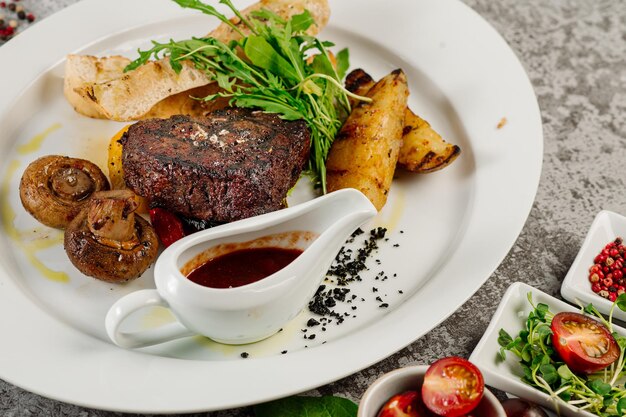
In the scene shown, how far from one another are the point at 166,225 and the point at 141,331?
63 centimetres

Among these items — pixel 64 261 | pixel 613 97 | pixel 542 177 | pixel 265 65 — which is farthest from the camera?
pixel 613 97

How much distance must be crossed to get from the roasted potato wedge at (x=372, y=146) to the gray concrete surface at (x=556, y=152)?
2.38 ft

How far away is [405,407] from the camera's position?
2.54 m

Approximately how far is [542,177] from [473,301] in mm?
1048

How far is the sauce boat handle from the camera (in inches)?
105

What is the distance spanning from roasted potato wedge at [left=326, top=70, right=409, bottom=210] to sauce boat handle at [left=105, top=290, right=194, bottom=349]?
44.3 inches

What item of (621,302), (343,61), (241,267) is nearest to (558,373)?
(621,302)

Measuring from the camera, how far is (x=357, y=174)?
3.51 meters

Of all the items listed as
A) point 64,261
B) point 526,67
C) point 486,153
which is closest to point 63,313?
point 64,261

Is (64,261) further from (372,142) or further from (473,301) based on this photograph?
(473,301)

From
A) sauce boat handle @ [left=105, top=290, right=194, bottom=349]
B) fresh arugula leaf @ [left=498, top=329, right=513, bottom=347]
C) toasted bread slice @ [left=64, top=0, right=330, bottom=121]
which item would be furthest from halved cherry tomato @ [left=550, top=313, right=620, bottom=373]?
Answer: toasted bread slice @ [left=64, top=0, right=330, bottom=121]

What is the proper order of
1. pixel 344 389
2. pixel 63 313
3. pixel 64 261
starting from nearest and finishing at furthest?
pixel 344 389 < pixel 63 313 < pixel 64 261

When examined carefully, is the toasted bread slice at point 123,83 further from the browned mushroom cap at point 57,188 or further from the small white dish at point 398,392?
the small white dish at point 398,392

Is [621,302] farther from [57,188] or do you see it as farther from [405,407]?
[57,188]
